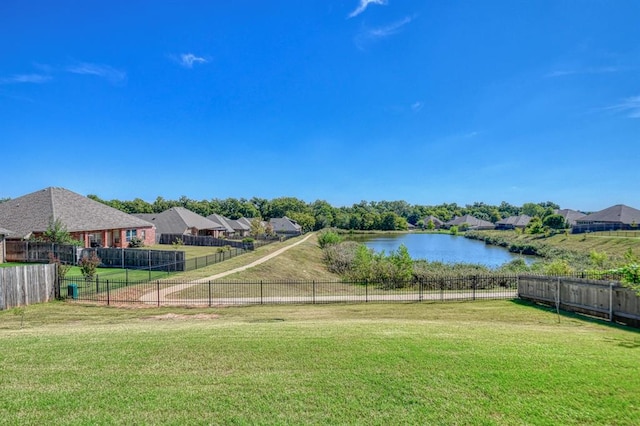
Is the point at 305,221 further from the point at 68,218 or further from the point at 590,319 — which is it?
the point at 590,319

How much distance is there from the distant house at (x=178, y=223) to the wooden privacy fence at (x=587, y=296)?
4853 cm

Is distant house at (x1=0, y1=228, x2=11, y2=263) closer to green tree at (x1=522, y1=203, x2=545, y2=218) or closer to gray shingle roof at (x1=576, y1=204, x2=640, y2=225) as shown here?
gray shingle roof at (x1=576, y1=204, x2=640, y2=225)

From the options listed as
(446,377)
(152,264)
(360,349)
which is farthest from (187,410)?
(152,264)

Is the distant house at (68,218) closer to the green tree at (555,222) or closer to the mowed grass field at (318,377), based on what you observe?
the mowed grass field at (318,377)

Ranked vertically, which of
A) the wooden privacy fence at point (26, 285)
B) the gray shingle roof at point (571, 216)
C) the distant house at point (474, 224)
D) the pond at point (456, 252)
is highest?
the gray shingle roof at point (571, 216)

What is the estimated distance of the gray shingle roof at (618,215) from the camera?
75500 mm

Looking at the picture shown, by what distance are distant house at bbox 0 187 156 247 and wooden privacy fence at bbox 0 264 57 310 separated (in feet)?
56.3

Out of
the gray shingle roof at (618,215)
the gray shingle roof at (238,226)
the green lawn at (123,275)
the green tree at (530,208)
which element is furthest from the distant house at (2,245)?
the green tree at (530,208)

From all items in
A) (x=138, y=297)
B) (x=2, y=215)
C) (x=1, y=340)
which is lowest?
(x=138, y=297)

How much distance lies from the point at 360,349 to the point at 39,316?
44.1ft

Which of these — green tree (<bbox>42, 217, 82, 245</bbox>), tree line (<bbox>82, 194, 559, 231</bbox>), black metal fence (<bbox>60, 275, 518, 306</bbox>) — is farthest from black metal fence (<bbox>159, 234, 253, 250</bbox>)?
tree line (<bbox>82, 194, 559, 231</bbox>)

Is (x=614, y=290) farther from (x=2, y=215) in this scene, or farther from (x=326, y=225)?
(x=326, y=225)

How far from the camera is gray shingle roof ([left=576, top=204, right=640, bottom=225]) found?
75.5 metres

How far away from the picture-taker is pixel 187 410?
16.6ft
